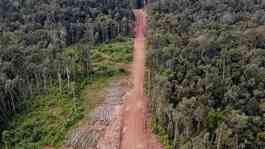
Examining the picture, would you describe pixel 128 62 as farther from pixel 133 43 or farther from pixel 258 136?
pixel 258 136

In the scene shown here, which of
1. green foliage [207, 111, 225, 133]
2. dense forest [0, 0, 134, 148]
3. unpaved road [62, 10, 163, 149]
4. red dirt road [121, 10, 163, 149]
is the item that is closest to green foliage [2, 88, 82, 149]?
dense forest [0, 0, 134, 148]

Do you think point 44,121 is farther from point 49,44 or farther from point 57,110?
point 49,44

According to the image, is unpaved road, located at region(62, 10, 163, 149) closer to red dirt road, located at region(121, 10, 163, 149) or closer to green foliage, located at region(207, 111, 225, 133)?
red dirt road, located at region(121, 10, 163, 149)

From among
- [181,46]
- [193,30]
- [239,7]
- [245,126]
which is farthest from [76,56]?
[239,7]

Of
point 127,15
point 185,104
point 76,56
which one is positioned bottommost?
point 185,104

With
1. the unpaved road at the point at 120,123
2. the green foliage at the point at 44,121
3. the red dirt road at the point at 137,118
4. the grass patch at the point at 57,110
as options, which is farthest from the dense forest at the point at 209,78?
the green foliage at the point at 44,121
